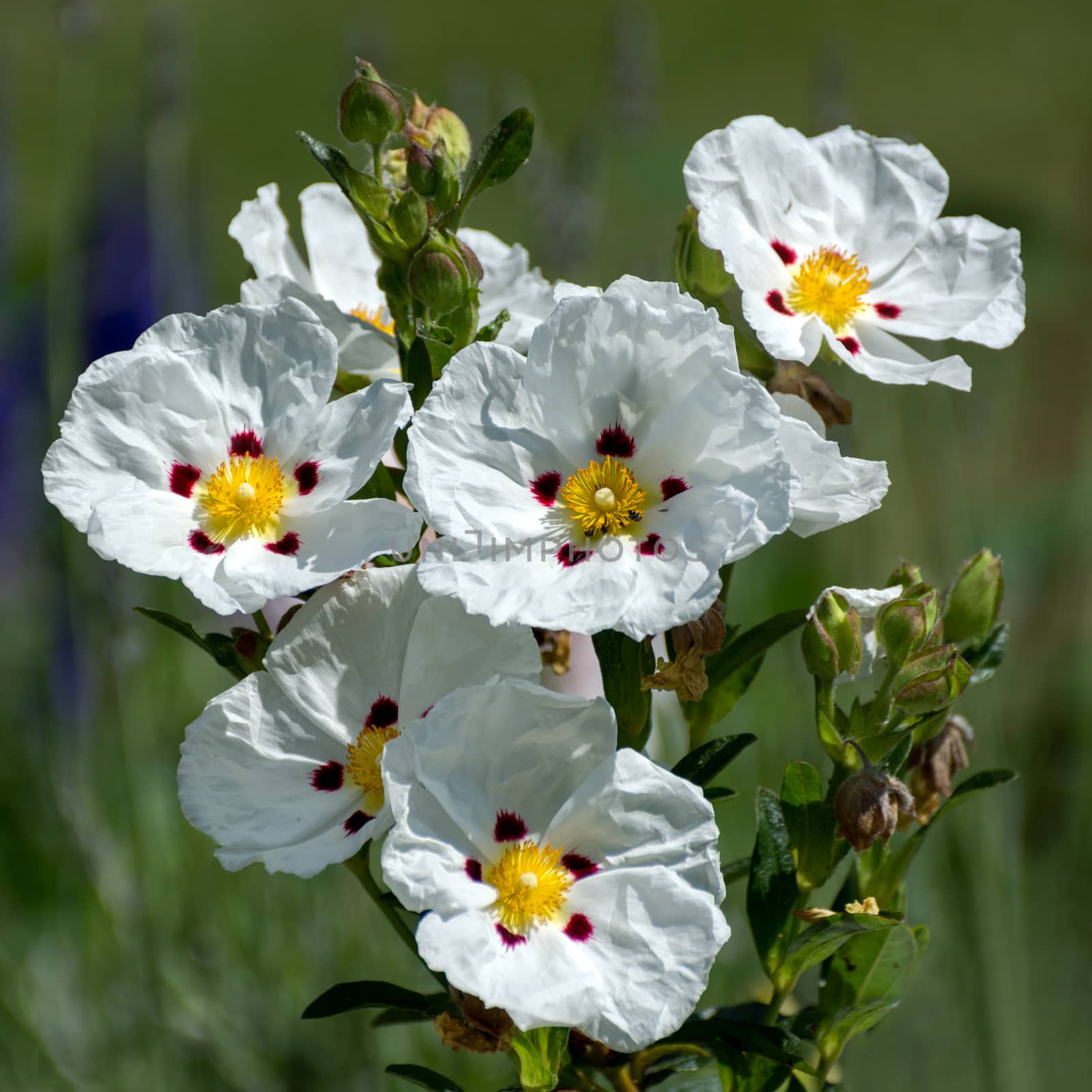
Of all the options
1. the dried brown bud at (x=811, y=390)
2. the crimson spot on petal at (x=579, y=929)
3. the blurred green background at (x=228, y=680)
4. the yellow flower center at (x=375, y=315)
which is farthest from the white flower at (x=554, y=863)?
the blurred green background at (x=228, y=680)

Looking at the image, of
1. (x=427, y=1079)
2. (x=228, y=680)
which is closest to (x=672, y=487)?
(x=427, y=1079)

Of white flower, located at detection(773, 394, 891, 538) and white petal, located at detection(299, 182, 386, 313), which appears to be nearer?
white flower, located at detection(773, 394, 891, 538)

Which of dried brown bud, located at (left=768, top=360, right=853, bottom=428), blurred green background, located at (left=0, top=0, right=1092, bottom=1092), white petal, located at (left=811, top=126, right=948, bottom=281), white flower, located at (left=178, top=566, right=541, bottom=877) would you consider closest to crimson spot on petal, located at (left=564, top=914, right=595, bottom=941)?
white flower, located at (left=178, top=566, right=541, bottom=877)

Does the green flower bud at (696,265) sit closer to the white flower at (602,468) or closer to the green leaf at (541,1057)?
the white flower at (602,468)

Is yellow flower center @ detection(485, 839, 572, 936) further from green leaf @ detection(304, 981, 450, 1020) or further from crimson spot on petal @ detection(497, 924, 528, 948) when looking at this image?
green leaf @ detection(304, 981, 450, 1020)

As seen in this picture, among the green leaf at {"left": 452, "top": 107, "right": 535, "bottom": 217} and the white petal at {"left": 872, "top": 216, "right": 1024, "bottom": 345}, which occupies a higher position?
the green leaf at {"left": 452, "top": 107, "right": 535, "bottom": 217}

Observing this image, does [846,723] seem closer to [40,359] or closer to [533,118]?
[533,118]

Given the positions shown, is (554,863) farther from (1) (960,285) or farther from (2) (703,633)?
(1) (960,285)
